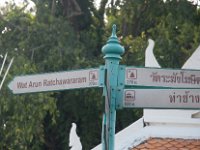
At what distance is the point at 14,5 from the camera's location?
1309cm

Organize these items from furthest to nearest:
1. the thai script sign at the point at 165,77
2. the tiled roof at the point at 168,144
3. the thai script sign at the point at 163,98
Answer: the tiled roof at the point at 168,144 → the thai script sign at the point at 165,77 → the thai script sign at the point at 163,98

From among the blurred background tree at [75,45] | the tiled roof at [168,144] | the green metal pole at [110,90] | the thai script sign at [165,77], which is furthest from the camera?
Result: the blurred background tree at [75,45]

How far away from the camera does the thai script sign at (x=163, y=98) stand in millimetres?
3572

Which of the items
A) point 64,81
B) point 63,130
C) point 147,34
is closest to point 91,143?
point 63,130

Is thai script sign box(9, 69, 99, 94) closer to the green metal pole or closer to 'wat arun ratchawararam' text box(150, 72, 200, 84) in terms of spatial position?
the green metal pole

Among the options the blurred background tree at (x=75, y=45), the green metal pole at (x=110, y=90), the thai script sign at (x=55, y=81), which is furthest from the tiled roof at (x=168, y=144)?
the blurred background tree at (x=75, y=45)

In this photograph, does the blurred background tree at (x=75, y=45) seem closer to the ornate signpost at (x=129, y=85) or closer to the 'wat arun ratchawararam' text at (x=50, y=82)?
the 'wat arun ratchawararam' text at (x=50, y=82)

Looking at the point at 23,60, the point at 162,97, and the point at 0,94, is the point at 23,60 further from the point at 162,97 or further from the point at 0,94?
the point at 162,97

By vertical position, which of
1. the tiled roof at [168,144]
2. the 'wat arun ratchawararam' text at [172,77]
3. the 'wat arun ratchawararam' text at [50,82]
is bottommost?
the tiled roof at [168,144]

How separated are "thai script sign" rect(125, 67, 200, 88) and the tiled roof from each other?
2.59 metres

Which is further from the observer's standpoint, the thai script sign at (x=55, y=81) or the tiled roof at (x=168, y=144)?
the tiled roof at (x=168, y=144)

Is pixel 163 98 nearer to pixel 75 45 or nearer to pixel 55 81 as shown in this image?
pixel 55 81

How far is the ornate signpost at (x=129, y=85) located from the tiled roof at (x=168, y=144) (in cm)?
259

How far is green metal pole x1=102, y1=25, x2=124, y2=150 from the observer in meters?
3.42
